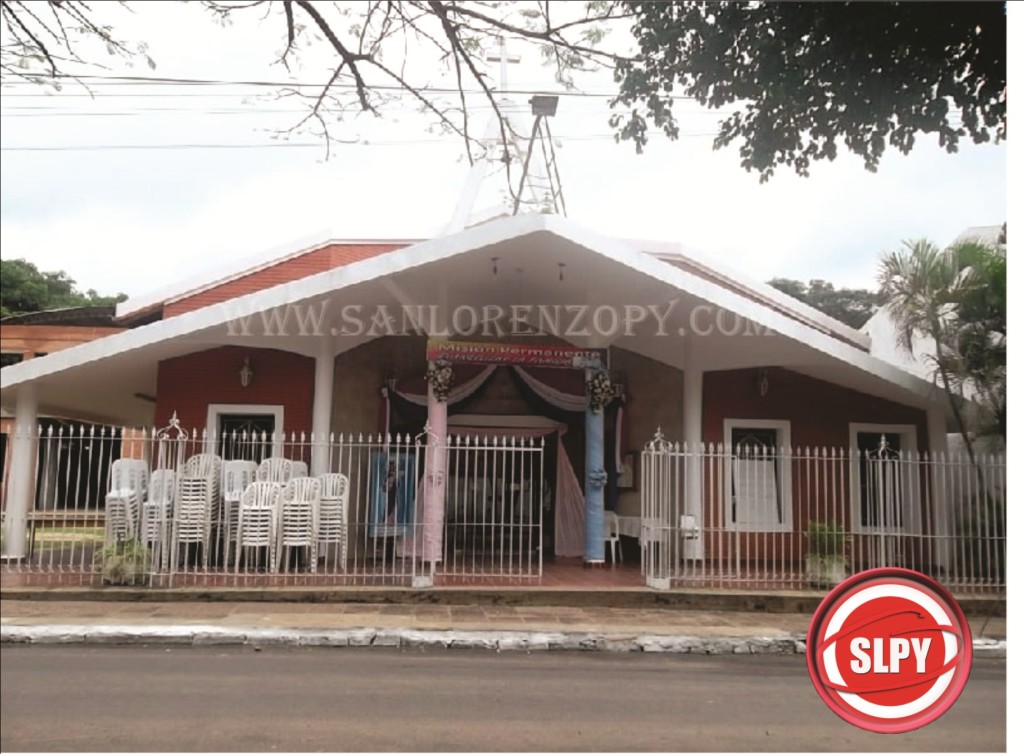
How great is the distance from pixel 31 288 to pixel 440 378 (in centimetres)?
562

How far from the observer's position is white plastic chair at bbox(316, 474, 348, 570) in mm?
8312

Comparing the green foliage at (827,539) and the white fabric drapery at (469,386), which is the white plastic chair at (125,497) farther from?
the green foliage at (827,539)

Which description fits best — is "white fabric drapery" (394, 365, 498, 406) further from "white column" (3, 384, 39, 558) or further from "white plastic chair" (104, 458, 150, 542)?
"white column" (3, 384, 39, 558)

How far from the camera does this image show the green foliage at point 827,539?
26.2 feet

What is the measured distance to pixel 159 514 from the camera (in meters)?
7.43

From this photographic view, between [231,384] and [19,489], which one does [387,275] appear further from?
[19,489]

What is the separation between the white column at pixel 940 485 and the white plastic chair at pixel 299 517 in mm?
5862

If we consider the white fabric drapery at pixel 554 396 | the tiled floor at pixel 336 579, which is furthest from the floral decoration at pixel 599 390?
the tiled floor at pixel 336 579

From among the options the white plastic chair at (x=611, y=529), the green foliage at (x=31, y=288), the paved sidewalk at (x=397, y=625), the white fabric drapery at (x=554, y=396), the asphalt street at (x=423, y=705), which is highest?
the white fabric drapery at (x=554, y=396)

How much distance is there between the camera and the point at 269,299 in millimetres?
8320

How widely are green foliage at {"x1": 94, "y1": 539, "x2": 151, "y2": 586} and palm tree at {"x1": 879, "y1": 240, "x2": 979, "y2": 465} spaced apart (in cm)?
685

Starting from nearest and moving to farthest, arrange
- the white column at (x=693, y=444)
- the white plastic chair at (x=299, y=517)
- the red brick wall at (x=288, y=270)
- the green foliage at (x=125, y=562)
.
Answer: the green foliage at (x=125, y=562)
the white plastic chair at (x=299, y=517)
the white column at (x=693, y=444)
the red brick wall at (x=288, y=270)

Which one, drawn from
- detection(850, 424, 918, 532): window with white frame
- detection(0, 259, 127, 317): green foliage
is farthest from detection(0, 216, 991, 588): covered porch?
detection(0, 259, 127, 317): green foliage

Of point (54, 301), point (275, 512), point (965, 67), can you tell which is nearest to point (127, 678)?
point (54, 301)
